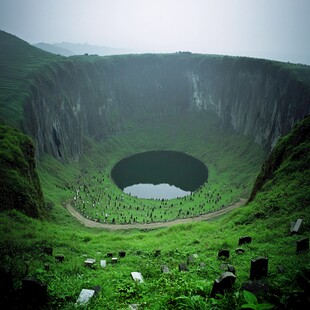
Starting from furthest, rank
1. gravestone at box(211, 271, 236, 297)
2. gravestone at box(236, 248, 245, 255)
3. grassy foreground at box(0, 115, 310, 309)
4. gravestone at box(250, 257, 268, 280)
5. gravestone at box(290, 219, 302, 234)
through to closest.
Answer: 1. gravestone at box(290, 219, 302, 234)
2. gravestone at box(236, 248, 245, 255)
3. gravestone at box(250, 257, 268, 280)
4. gravestone at box(211, 271, 236, 297)
5. grassy foreground at box(0, 115, 310, 309)

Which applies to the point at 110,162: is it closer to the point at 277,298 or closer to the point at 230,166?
the point at 230,166

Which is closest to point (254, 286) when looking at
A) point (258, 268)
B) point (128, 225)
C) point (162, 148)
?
point (258, 268)

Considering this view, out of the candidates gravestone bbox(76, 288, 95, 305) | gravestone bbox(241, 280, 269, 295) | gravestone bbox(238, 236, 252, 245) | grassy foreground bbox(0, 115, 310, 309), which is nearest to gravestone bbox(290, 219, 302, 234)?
grassy foreground bbox(0, 115, 310, 309)

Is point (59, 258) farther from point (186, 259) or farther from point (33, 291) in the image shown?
point (33, 291)

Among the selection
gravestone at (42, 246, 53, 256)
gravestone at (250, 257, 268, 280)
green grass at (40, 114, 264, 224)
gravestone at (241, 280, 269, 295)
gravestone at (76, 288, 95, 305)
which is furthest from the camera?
green grass at (40, 114, 264, 224)

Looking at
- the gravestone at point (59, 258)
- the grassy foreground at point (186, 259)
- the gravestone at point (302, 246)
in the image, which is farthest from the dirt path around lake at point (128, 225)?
the gravestone at point (302, 246)

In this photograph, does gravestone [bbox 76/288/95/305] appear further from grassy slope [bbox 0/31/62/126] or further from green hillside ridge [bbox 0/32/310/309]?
grassy slope [bbox 0/31/62/126]

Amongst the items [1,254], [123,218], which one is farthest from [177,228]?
[123,218]
